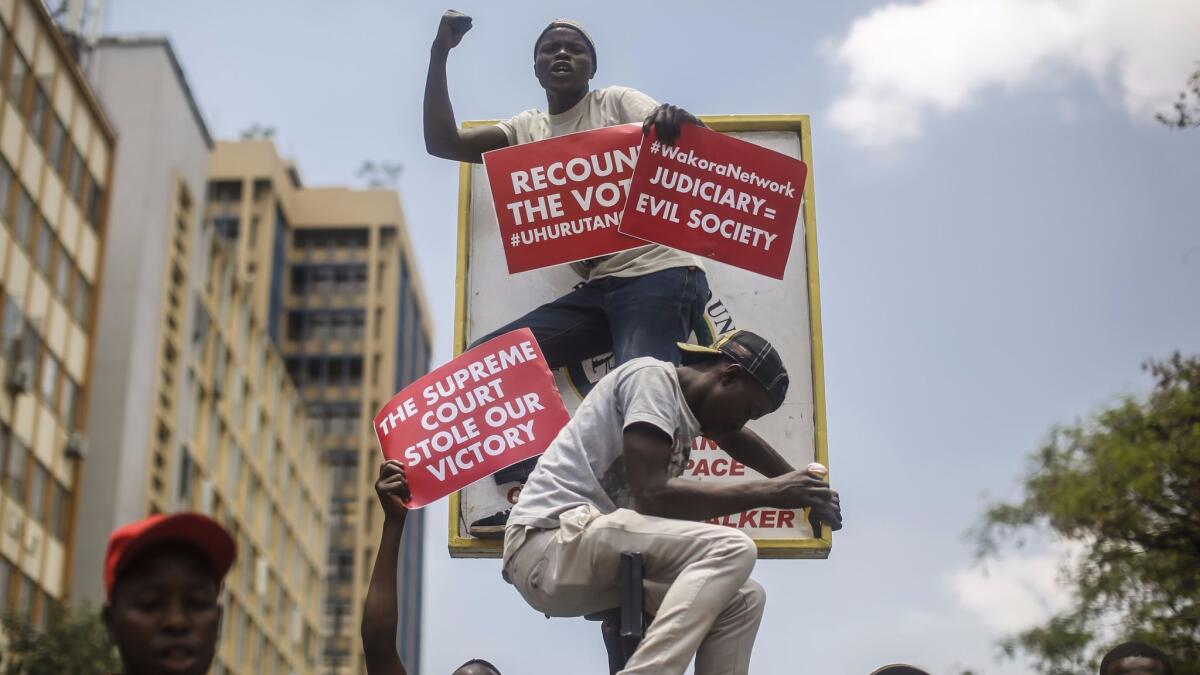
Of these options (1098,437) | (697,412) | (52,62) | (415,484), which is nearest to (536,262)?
(415,484)

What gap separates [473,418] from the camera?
6.59 metres

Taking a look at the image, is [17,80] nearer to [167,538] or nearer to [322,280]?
[167,538]

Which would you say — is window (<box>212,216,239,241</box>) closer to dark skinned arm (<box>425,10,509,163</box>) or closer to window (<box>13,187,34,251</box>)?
window (<box>13,187,34,251</box>)

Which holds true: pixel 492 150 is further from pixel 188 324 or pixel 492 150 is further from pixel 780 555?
pixel 188 324

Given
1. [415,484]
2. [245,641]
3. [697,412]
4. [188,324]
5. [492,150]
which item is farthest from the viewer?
[245,641]

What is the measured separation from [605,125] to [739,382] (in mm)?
2797

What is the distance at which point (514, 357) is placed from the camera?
266 inches

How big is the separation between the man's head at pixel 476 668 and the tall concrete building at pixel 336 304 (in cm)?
7582

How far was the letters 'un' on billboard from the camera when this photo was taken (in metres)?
7.72

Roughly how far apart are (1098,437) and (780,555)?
14.6 m

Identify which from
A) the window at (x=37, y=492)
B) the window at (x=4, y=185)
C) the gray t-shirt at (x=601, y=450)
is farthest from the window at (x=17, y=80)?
the gray t-shirt at (x=601, y=450)

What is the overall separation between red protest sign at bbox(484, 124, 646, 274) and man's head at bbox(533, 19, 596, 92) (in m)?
0.30

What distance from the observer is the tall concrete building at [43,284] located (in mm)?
34875

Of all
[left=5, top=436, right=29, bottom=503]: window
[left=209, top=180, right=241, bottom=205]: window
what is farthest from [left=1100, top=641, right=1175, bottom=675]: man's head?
[left=209, top=180, right=241, bottom=205]: window
